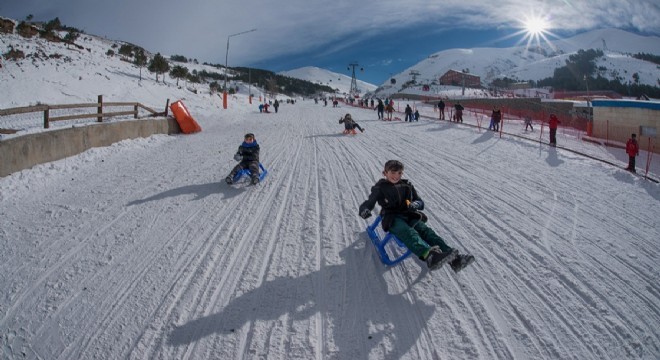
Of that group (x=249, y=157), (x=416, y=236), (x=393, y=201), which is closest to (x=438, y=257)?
(x=416, y=236)

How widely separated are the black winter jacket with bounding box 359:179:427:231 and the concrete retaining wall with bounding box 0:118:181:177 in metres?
7.21

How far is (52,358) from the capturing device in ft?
8.60

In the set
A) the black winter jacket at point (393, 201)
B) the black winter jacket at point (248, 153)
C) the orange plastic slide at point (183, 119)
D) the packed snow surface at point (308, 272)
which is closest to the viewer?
the packed snow surface at point (308, 272)

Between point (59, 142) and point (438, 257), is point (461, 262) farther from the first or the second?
point (59, 142)

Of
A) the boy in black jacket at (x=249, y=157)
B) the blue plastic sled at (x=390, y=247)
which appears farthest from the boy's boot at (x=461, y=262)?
the boy in black jacket at (x=249, y=157)

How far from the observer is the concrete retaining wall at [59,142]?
6.86 m

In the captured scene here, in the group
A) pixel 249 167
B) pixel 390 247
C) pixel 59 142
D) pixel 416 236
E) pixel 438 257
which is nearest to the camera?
pixel 438 257

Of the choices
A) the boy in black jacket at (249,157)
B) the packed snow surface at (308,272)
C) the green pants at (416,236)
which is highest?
the boy in black jacket at (249,157)

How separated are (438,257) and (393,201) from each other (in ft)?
2.81

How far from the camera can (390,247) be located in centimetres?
441

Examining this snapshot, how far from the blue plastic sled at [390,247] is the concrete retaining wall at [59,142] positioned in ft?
23.5

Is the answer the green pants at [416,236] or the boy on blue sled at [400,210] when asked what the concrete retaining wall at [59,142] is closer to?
the boy on blue sled at [400,210]

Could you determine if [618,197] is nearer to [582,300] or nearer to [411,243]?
[582,300]

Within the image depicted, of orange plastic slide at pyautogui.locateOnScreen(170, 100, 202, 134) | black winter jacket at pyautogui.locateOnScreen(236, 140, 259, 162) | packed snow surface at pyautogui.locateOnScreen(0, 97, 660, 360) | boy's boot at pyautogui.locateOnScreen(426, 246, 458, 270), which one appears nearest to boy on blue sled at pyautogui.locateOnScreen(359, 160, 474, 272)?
boy's boot at pyautogui.locateOnScreen(426, 246, 458, 270)
